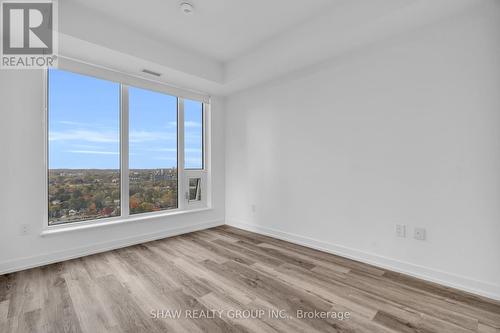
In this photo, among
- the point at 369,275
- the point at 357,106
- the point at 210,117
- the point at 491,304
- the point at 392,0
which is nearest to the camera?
the point at 491,304

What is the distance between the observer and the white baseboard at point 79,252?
241 cm

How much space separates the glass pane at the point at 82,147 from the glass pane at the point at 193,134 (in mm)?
1058

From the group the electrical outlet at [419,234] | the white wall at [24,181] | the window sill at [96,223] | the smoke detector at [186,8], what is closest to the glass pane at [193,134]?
the window sill at [96,223]

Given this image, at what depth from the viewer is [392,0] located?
2021 mm

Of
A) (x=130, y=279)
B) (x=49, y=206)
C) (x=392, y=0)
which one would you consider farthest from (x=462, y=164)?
(x=49, y=206)

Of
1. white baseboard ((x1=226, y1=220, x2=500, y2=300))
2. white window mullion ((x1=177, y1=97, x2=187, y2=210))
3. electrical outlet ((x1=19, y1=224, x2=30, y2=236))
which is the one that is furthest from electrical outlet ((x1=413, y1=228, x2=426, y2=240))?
electrical outlet ((x1=19, y1=224, x2=30, y2=236))

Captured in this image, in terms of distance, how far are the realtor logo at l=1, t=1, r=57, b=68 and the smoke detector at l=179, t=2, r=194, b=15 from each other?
1.22 metres

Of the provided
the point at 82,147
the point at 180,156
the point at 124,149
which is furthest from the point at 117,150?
the point at 180,156

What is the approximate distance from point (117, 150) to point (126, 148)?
12 cm

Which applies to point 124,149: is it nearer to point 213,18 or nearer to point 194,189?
point 194,189

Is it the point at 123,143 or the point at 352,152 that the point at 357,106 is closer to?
the point at 352,152

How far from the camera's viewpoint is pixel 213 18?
260 centimetres

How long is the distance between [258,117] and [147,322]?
10.1 ft

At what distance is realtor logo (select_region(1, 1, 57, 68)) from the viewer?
2221mm
